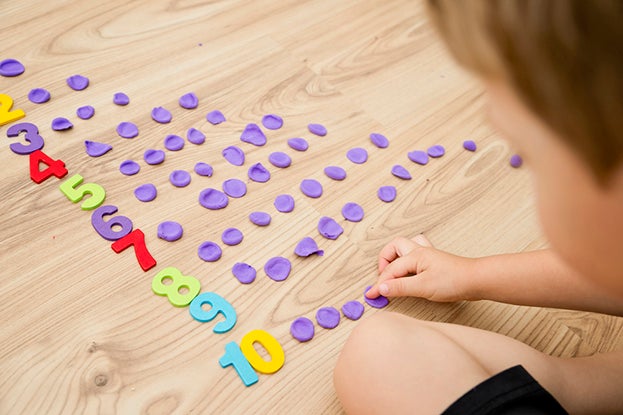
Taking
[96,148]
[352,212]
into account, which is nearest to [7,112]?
[96,148]

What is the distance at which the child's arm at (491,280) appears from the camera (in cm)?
80

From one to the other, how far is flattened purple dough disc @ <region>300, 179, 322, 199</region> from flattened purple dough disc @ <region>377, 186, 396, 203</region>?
10 cm

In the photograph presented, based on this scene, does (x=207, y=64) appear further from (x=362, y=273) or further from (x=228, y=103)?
(x=362, y=273)

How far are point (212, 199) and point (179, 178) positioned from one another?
0.21 ft

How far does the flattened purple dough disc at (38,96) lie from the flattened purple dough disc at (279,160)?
381 mm

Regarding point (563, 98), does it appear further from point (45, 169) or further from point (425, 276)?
point (45, 169)

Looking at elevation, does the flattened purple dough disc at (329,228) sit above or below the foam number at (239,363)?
above

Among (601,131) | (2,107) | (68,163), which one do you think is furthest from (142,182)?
(601,131)

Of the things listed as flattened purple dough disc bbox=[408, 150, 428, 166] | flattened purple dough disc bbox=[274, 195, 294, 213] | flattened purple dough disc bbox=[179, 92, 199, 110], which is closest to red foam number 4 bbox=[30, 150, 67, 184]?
flattened purple dough disc bbox=[179, 92, 199, 110]

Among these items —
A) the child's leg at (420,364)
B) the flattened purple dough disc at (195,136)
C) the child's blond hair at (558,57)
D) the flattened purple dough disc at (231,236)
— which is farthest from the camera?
the flattened purple dough disc at (195,136)

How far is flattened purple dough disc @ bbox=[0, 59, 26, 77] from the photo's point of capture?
1.06 m

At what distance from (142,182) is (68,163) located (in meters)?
0.12

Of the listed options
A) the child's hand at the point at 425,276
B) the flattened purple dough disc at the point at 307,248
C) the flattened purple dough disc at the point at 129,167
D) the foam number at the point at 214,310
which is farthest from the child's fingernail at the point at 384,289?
the flattened purple dough disc at the point at 129,167

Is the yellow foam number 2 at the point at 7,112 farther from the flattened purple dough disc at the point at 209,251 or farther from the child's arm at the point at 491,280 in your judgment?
the child's arm at the point at 491,280
